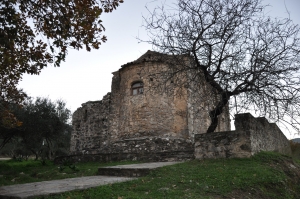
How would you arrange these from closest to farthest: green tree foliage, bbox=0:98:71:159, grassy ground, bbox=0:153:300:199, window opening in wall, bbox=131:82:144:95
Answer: grassy ground, bbox=0:153:300:199, window opening in wall, bbox=131:82:144:95, green tree foliage, bbox=0:98:71:159

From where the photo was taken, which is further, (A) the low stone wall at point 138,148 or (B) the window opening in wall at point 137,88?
(B) the window opening in wall at point 137,88

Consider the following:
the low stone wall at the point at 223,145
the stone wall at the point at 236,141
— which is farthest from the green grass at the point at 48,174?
the stone wall at the point at 236,141

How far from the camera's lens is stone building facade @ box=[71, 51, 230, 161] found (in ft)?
42.5

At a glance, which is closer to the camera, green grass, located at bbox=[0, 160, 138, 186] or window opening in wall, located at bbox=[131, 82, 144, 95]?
green grass, located at bbox=[0, 160, 138, 186]

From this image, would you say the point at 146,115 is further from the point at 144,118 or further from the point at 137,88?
the point at 137,88

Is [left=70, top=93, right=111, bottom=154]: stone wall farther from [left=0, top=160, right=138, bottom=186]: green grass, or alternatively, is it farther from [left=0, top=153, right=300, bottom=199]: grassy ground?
[left=0, top=153, right=300, bottom=199]: grassy ground

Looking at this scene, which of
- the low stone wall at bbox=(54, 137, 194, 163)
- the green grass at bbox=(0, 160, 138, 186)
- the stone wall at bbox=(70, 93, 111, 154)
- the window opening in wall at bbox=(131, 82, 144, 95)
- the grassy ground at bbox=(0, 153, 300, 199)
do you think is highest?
the window opening in wall at bbox=(131, 82, 144, 95)

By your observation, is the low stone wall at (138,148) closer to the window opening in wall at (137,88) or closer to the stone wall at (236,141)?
the stone wall at (236,141)

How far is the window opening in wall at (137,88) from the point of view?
48.1 ft

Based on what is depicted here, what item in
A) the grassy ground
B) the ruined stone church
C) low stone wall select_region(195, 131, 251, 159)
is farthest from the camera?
the ruined stone church

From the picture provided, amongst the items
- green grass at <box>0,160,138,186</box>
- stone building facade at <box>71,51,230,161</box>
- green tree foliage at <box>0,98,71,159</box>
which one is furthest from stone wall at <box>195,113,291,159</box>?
green tree foliage at <box>0,98,71,159</box>

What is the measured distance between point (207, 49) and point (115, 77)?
380 inches

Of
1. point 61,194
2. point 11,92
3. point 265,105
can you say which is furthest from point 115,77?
point 61,194

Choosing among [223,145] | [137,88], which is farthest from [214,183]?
[137,88]
